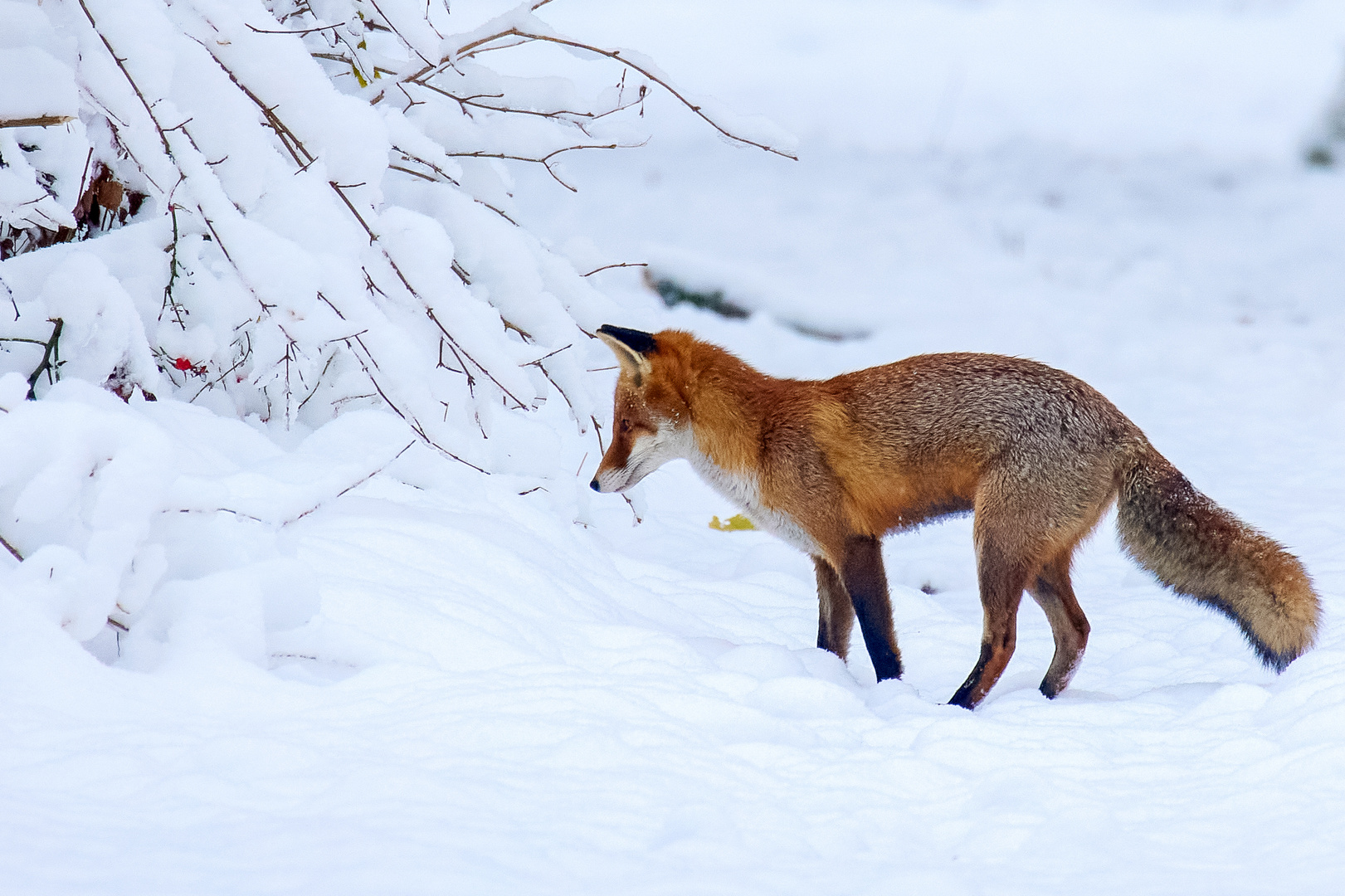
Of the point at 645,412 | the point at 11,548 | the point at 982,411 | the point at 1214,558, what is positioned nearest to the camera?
the point at 11,548

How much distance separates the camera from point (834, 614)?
366 centimetres

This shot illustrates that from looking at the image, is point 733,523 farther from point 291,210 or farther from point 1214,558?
point 291,210

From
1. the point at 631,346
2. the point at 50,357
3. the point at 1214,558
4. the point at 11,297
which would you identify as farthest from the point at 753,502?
the point at 11,297

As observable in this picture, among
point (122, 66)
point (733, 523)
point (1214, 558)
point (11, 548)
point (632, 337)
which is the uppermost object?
point (122, 66)

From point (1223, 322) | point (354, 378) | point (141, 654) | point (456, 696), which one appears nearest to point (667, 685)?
point (456, 696)

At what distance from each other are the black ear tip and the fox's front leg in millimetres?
933

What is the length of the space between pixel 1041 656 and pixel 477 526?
1.99 meters

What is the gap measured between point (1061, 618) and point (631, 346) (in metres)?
1.60

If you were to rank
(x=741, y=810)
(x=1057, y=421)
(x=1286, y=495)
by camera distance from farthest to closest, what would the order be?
(x=1286, y=495) → (x=1057, y=421) → (x=741, y=810)

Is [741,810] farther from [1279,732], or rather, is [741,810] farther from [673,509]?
[673,509]

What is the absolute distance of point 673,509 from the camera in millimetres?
5719

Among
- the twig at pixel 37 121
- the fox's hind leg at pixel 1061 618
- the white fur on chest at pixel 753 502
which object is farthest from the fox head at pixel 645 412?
the twig at pixel 37 121

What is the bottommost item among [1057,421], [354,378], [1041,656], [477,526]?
[1041,656]

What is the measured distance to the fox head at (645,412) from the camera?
12.4 ft
